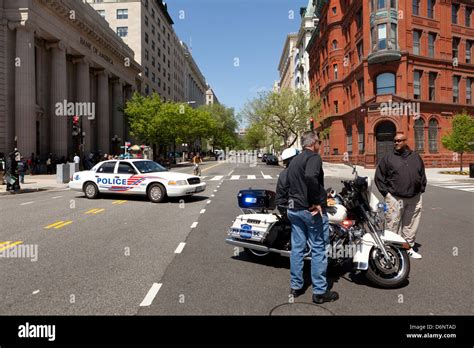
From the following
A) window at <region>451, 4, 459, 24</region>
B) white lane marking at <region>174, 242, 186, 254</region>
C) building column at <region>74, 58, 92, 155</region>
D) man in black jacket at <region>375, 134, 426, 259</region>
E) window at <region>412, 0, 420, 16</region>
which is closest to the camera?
man in black jacket at <region>375, 134, 426, 259</region>

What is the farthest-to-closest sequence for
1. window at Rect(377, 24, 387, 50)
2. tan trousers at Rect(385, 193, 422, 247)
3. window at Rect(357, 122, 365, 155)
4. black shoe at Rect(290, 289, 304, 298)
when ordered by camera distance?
window at Rect(357, 122, 365, 155)
window at Rect(377, 24, 387, 50)
tan trousers at Rect(385, 193, 422, 247)
black shoe at Rect(290, 289, 304, 298)

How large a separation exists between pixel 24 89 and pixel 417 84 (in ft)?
119

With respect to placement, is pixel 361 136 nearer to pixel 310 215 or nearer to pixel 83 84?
pixel 83 84

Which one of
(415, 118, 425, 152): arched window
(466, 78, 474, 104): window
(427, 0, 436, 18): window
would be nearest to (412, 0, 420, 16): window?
(427, 0, 436, 18): window

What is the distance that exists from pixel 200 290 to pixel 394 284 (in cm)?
242

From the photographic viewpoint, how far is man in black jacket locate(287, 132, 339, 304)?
13.0 feet

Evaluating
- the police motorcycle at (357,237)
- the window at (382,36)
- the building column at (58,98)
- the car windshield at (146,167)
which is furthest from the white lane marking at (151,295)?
the window at (382,36)

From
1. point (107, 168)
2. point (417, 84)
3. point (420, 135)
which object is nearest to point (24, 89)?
point (107, 168)

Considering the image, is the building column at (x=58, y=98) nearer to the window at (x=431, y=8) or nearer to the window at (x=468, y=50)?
the window at (x=431, y=8)

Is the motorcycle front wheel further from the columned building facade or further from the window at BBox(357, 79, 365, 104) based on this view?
the window at BBox(357, 79, 365, 104)

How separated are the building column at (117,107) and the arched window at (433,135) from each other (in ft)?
130

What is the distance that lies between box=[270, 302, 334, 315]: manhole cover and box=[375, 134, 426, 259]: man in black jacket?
8.89 feet

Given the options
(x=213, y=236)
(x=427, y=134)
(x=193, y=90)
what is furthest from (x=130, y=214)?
(x=193, y=90)

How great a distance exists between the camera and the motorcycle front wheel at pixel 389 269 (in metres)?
4.36
